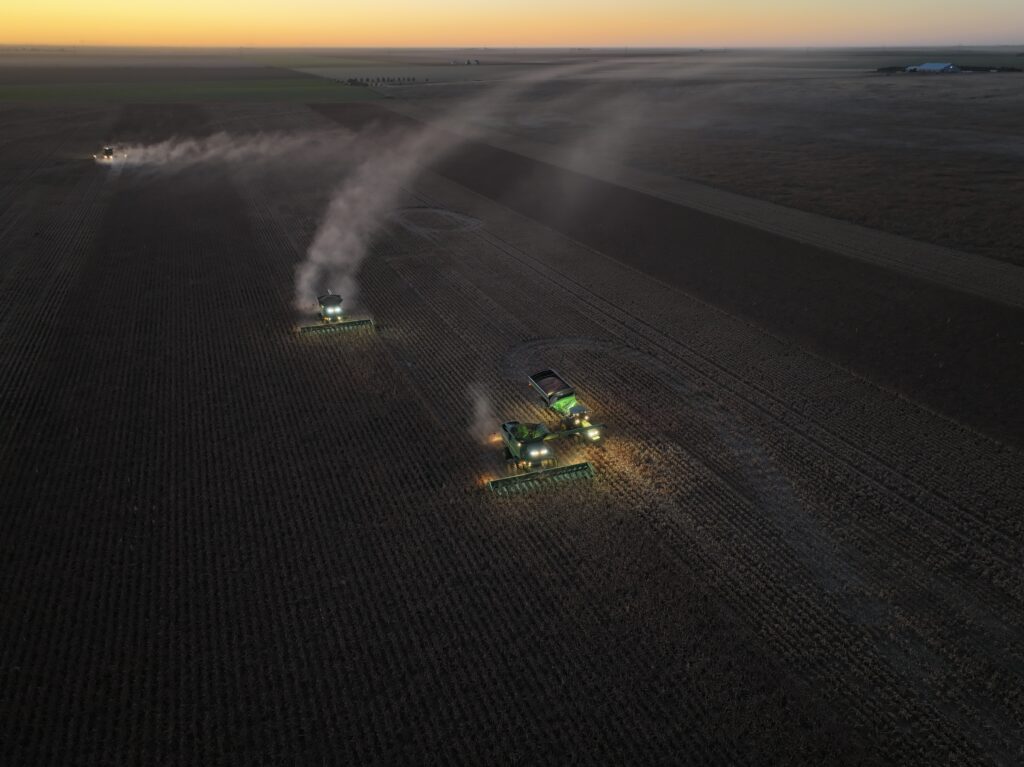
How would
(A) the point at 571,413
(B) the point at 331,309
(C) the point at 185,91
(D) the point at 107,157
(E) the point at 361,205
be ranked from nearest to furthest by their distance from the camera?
(A) the point at 571,413, (B) the point at 331,309, (E) the point at 361,205, (D) the point at 107,157, (C) the point at 185,91

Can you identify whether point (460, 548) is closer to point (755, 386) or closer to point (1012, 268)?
point (755, 386)

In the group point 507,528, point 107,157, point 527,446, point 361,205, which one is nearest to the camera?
point 507,528

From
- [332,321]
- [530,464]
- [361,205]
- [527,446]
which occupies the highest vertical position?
[527,446]

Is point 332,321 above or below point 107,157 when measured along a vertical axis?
above

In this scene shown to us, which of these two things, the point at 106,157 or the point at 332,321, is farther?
the point at 106,157

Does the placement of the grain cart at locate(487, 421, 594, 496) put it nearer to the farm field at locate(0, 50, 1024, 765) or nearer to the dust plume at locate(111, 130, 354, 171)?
the farm field at locate(0, 50, 1024, 765)

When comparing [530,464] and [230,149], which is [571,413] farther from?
[230,149]

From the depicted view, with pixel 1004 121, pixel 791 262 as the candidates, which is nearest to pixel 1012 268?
pixel 791 262

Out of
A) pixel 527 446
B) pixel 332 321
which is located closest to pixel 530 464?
pixel 527 446
